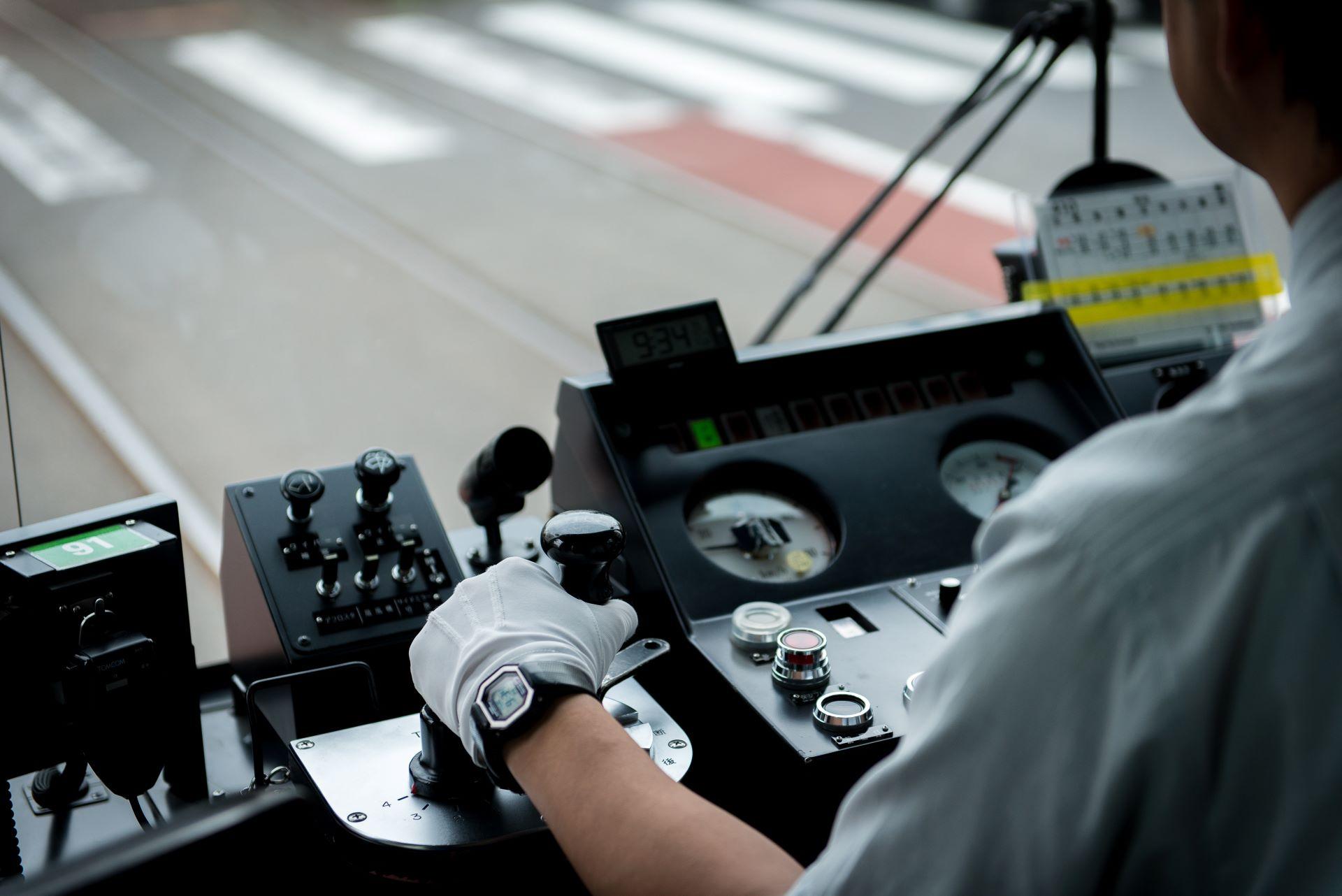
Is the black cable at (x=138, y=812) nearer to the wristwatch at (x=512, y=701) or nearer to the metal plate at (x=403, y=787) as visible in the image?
the metal plate at (x=403, y=787)

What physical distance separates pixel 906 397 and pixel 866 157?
15.3ft

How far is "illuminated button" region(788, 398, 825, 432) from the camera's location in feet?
5.75

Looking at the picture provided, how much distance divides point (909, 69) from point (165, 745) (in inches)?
290

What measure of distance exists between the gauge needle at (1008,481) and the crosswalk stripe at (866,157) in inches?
131

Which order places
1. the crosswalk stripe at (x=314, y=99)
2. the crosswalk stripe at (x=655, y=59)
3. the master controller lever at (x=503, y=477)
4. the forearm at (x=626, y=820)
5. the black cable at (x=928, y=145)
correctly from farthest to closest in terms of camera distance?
the crosswalk stripe at (x=655, y=59) → the crosswalk stripe at (x=314, y=99) → the black cable at (x=928, y=145) → the master controller lever at (x=503, y=477) → the forearm at (x=626, y=820)

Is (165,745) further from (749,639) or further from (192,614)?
(749,639)

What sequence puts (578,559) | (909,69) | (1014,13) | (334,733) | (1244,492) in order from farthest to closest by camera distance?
(1014,13) → (909,69) → (334,733) → (578,559) → (1244,492)

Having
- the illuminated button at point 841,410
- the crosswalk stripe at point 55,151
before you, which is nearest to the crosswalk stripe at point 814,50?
the crosswalk stripe at point 55,151

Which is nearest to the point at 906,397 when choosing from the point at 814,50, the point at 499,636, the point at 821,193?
the point at 499,636

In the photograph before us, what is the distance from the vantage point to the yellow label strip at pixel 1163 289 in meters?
1.93

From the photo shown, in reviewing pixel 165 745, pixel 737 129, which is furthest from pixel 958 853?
pixel 737 129

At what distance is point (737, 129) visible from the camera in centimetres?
673

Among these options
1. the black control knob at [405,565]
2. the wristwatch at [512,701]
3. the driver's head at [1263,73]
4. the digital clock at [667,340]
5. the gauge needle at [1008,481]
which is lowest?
the gauge needle at [1008,481]

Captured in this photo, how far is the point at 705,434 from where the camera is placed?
1.70 metres
